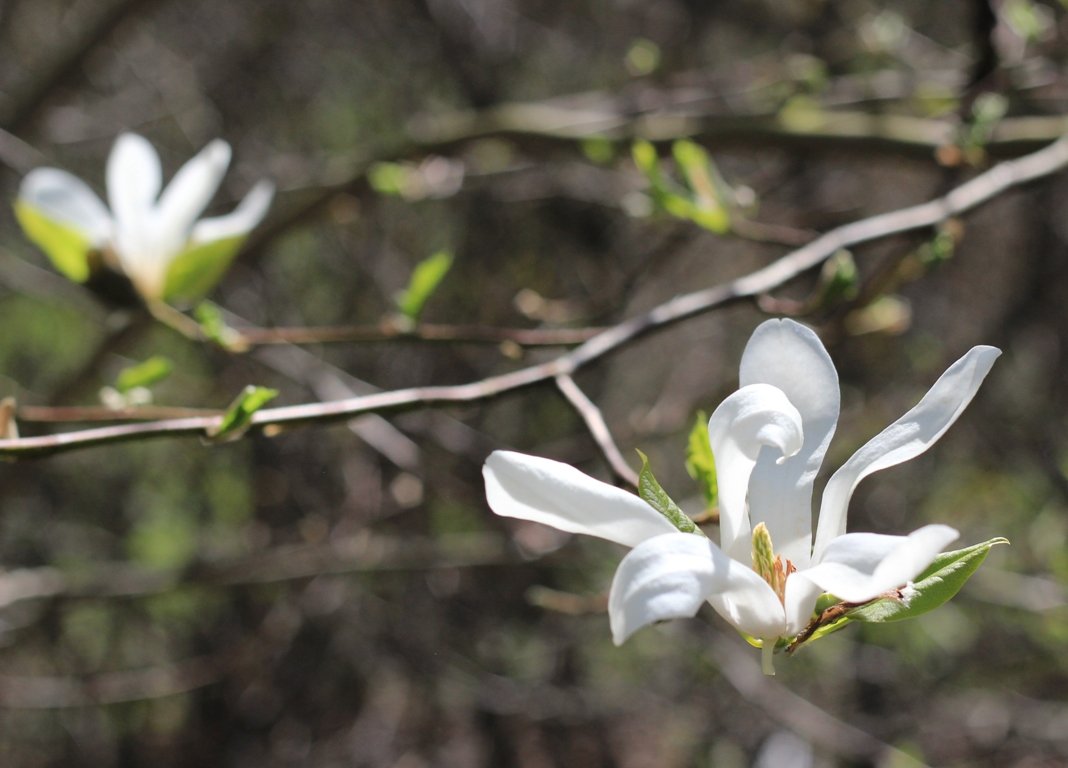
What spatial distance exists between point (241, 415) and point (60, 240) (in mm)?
323

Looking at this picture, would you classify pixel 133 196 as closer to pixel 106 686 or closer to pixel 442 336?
pixel 442 336

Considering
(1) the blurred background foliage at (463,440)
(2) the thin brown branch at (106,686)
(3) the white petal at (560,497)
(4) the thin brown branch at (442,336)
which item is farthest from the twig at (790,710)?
(3) the white petal at (560,497)

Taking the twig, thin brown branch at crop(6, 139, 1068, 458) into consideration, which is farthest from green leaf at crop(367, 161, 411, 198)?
the twig

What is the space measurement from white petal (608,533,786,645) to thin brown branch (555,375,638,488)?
0.14m

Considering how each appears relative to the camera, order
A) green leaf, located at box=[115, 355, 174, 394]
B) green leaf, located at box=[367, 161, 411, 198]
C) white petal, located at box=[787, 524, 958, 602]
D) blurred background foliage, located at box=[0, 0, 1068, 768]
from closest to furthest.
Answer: white petal, located at box=[787, 524, 958, 602], green leaf, located at box=[115, 355, 174, 394], green leaf, located at box=[367, 161, 411, 198], blurred background foliage, located at box=[0, 0, 1068, 768]

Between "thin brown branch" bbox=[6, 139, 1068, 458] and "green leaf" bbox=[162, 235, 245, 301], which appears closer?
"thin brown branch" bbox=[6, 139, 1068, 458]

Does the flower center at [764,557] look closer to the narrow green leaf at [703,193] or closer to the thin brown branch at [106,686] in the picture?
the narrow green leaf at [703,193]

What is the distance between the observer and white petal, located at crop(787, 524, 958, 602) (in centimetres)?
35

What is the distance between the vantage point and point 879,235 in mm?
858

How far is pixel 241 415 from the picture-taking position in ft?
1.82

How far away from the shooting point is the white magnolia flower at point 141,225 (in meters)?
0.78

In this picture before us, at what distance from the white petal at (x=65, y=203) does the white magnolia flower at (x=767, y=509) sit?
506 mm

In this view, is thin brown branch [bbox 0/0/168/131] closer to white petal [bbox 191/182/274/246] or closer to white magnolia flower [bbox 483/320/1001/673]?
white petal [bbox 191/182/274/246]

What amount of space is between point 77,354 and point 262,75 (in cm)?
97
